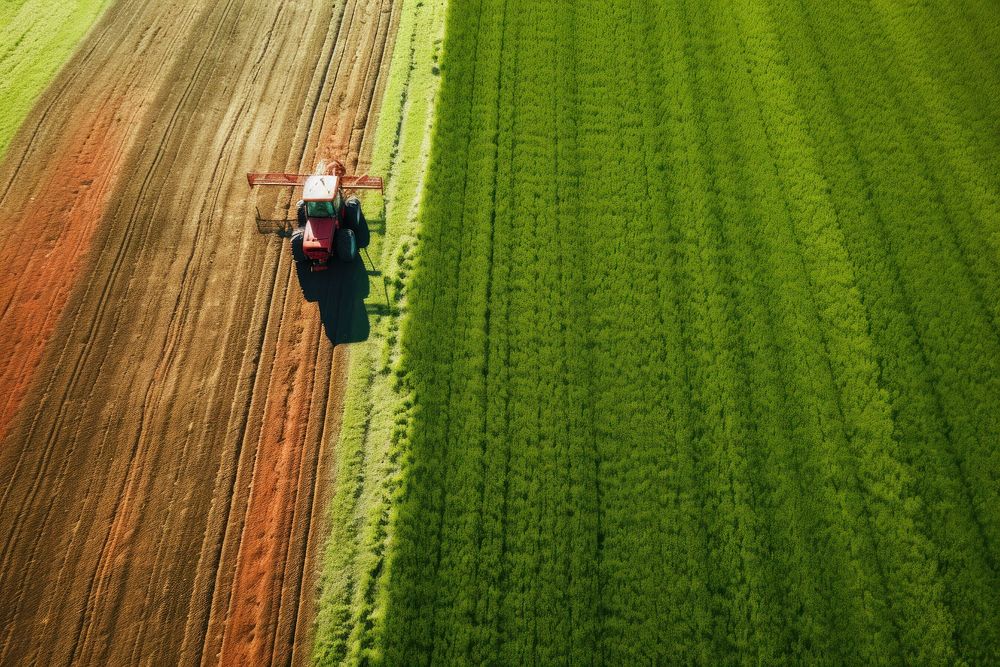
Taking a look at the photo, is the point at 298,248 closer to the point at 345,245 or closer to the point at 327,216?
the point at 327,216

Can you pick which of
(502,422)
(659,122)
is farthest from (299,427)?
(659,122)

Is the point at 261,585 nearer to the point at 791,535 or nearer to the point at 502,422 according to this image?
the point at 502,422

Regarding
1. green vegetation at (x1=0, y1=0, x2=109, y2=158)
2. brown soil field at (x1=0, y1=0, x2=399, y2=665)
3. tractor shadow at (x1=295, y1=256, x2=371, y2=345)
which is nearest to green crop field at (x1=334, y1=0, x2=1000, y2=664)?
tractor shadow at (x1=295, y1=256, x2=371, y2=345)

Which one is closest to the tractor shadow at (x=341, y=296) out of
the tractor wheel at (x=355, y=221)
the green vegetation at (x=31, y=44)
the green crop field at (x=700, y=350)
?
the tractor wheel at (x=355, y=221)

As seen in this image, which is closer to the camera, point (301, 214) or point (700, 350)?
point (700, 350)

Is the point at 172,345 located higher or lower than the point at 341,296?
lower

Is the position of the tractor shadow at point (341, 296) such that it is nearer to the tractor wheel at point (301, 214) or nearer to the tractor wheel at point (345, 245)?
the tractor wheel at point (345, 245)

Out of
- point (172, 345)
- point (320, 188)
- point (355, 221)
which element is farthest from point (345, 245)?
point (172, 345)
